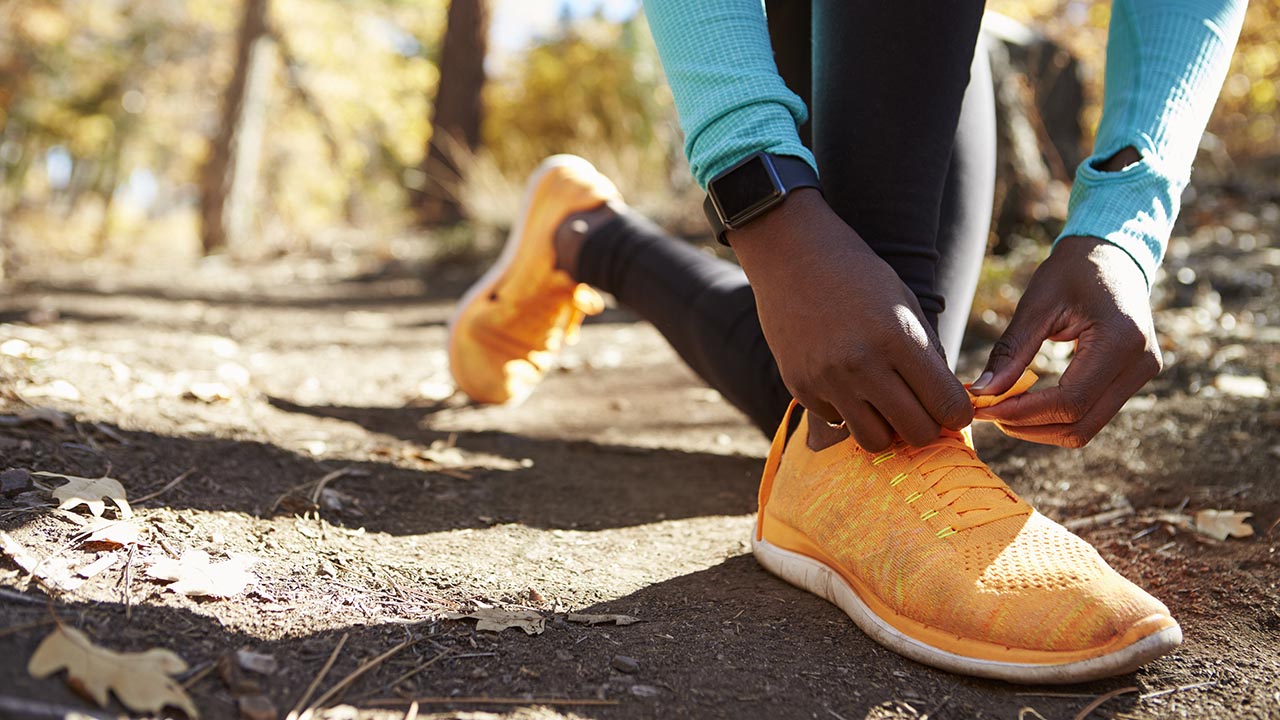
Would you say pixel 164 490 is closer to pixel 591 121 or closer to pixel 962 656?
pixel 962 656

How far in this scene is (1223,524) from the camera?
1.33 m

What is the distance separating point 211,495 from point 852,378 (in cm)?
91

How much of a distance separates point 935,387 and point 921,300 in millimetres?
224

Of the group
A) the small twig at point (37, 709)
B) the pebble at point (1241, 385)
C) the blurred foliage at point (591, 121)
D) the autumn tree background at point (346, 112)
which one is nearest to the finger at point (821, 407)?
the small twig at point (37, 709)

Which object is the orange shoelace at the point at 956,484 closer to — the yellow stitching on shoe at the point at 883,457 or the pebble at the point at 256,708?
the yellow stitching on shoe at the point at 883,457

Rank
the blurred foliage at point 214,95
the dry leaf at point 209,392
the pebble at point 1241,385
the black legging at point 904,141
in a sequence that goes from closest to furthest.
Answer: the black legging at point 904,141
the dry leaf at point 209,392
the pebble at point 1241,385
the blurred foliage at point 214,95

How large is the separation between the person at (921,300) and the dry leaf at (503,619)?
0.36 m

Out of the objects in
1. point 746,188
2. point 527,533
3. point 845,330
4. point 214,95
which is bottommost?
point 214,95

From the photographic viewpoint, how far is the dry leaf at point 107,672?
69cm

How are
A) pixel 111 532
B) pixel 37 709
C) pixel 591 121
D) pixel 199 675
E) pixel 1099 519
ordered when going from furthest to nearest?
pixel 591 121
pixel 1099 519
pixel 111 532
pixel 199 675
pixel 37 709

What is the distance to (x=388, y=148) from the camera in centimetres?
1380

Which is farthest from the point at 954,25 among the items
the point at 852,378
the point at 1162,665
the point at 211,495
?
the point at 211,495

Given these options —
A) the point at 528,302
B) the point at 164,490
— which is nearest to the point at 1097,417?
the point at 164,490

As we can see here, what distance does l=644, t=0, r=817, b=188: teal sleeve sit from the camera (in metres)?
1.00
